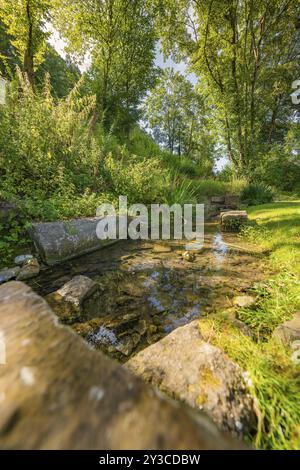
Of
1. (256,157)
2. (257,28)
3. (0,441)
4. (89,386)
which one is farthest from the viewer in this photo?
(256,157)

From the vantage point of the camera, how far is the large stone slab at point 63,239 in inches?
109

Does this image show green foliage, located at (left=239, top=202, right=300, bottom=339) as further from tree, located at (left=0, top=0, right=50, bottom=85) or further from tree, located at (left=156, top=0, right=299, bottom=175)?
tree, located at (left=0, top=0, right=50, bottom=85)

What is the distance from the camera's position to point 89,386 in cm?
66

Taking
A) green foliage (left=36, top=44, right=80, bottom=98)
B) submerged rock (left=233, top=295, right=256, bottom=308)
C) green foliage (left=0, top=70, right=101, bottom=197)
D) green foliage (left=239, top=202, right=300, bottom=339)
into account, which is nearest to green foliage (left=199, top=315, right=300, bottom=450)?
green foliage (left=239, top=202, right=300, bottom=339)

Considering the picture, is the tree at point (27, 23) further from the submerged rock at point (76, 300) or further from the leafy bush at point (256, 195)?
the leafy bush at point (256, 195)

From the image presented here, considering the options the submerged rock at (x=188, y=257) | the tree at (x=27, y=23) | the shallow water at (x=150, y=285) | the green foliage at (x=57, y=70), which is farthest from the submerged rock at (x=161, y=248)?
the green foliage at (x=57, y=70)

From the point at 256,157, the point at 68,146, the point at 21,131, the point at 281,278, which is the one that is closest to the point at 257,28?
the point at 256,157

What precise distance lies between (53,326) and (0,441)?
0.42m

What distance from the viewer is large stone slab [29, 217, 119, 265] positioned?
2781mm

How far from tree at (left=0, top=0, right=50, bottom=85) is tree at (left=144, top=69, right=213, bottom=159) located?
38.9 feet

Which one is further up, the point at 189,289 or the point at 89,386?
the point at 89,386

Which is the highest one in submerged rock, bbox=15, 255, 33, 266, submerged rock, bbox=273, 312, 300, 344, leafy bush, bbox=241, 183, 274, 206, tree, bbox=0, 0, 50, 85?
tree, bbox=0, 0, 50, 85

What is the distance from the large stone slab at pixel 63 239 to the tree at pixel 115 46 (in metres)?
5.58
